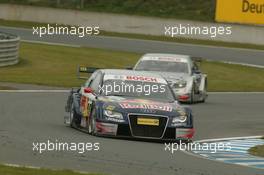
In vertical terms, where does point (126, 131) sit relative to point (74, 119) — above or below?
above

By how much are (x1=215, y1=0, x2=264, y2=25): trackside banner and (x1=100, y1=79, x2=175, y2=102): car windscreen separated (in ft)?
110

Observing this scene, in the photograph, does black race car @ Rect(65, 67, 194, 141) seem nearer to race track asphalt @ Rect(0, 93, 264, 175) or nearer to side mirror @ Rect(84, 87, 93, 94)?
side mirror @ Rect(84, 87, 93, 94)

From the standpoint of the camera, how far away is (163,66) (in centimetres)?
2594

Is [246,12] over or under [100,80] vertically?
under

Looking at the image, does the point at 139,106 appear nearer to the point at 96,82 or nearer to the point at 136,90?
the point at 136,90

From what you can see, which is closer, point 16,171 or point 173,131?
point 16,171

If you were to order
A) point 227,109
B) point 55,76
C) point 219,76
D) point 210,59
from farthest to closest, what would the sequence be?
point 210,59
point 219,76
point 55,76
point 227,109

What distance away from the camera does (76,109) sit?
1741 cm

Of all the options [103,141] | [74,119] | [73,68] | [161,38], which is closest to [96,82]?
[74,119]

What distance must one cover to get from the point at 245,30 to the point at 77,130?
32.9 m

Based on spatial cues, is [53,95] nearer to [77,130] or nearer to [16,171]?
[77,130]

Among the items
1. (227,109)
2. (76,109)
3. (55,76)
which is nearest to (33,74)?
(55,76)

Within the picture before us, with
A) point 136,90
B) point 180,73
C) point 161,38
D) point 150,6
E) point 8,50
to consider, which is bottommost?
point 161,38

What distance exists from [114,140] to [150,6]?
42463 mm
